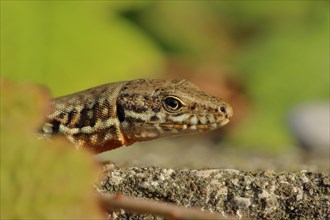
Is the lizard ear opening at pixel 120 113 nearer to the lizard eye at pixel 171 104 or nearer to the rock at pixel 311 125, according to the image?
the lizard eye at pixel 171 104

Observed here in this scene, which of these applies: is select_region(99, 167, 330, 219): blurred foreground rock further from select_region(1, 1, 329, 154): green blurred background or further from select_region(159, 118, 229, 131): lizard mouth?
select_region(1, 1, 329, 154): green blurred background

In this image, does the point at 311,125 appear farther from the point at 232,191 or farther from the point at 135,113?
the point at 232,191

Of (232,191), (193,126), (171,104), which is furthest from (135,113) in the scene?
(232,191)

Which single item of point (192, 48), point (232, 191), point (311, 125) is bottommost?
point (232, 191)

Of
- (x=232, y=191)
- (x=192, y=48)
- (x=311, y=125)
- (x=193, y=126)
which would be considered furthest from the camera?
(x=192, y=48)

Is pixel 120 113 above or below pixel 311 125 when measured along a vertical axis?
below

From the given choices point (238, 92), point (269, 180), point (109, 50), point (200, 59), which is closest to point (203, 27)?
point (200, 59)

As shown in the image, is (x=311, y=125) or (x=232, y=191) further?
(x=311, y=125)
